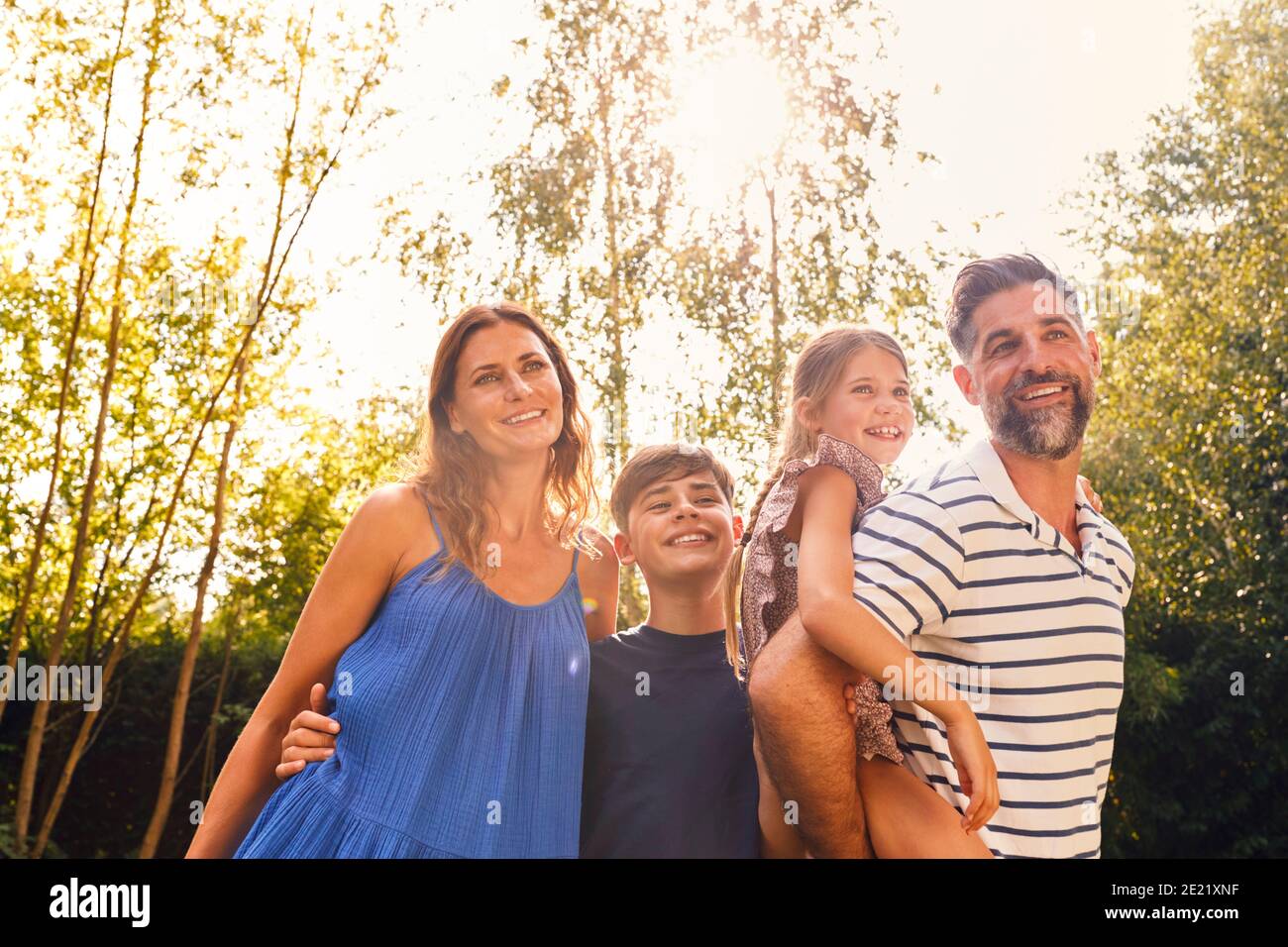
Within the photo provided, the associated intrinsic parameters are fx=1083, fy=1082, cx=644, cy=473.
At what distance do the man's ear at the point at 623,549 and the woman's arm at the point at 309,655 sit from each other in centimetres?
59

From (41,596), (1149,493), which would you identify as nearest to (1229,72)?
(1149,493)

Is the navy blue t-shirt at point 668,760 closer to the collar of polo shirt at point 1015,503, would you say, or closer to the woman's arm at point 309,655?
the woman's arm at point 309,655

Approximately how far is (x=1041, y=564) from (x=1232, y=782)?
7730 mm

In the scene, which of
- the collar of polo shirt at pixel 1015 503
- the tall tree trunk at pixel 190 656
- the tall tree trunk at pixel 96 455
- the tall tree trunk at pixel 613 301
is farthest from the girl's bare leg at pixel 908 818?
the tall tree trunk at pixel 190 656

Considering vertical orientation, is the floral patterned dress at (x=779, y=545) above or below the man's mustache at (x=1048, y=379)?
below

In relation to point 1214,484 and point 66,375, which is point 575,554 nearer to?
point 66,375

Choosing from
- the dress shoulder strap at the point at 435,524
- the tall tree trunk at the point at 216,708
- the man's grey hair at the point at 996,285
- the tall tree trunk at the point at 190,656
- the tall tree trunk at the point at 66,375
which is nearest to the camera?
the man's grey hair at the point at 996,285

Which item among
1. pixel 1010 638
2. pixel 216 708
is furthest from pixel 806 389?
pixel 216 708

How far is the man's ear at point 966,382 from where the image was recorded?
2.02 meters

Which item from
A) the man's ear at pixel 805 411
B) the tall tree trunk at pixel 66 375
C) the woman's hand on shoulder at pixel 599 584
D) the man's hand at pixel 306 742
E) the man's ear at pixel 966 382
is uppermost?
the tall tree trunk at pixel 66 375

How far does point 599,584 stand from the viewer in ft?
8.24

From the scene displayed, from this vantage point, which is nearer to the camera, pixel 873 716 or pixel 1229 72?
pixel 873 716
